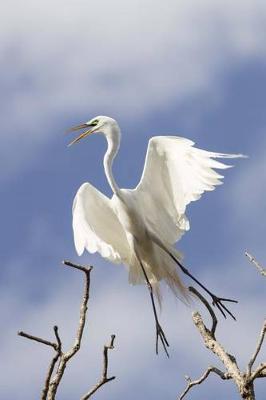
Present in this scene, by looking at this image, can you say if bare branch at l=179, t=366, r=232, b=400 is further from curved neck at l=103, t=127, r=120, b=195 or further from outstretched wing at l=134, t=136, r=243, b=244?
curved neck at l=103, t=127, r=120, b=195

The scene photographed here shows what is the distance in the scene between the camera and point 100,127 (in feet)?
40.9

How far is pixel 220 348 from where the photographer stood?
321 inches

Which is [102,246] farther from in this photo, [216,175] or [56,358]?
A: [56,358]

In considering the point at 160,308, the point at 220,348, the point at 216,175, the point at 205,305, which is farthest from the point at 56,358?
the point at 160,308

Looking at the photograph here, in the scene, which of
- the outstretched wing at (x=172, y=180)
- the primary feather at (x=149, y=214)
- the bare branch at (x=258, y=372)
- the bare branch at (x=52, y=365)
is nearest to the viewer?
the bare branch at (x=52, y=365)

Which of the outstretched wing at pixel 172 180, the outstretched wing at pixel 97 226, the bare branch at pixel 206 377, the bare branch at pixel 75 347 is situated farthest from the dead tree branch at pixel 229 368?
the outstretched wing at pixel 97 226

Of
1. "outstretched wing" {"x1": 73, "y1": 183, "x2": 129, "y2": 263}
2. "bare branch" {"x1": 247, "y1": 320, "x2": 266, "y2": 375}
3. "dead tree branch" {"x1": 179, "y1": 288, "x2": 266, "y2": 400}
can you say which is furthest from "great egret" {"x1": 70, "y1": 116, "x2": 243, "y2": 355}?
"bare branch" {"x1": 247, "y1": 320, "x2": 266, "y2": 375}

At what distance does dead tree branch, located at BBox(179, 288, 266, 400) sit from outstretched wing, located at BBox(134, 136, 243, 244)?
2722 millimetres

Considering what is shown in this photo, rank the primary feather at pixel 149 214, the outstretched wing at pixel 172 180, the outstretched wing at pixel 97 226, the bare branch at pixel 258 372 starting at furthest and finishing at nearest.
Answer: the outstretched wing at pixel 97 226 → the primary feather at pixel 149 214 → the outstretched wing at pixel 172 180 → the bare branch at pixel 258 372

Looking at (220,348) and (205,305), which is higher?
(205,305)

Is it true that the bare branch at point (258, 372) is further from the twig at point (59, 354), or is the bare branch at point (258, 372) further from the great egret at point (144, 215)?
the great egret at point (144, 215)

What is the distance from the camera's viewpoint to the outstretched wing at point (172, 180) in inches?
442

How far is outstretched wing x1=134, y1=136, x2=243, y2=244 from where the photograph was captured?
1123 cm

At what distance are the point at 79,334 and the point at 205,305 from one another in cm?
253
